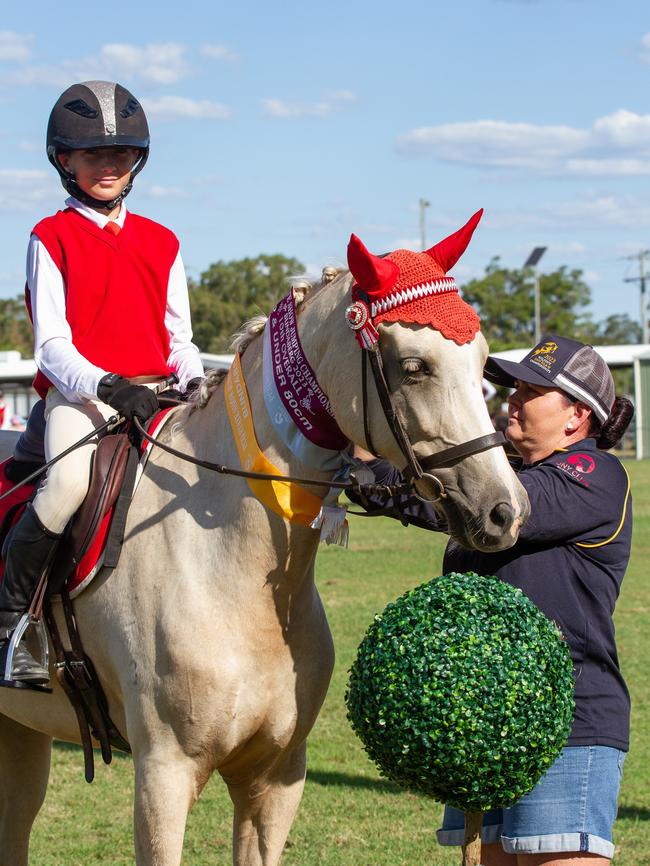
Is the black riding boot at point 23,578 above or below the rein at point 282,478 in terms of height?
below

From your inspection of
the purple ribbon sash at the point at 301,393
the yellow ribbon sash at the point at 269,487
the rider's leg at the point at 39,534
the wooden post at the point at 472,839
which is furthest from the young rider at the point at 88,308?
the wooden post at the point at 472,839

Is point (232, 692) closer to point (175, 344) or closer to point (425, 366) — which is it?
point (425, 366)

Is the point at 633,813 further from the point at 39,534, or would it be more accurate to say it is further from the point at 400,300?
the point at 400,300

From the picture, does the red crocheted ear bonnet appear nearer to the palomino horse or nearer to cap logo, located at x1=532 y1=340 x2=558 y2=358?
the palomino horse

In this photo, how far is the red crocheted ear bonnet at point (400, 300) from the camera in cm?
325

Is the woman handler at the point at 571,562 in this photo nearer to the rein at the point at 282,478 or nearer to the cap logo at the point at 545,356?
the cap logo at the point at 545,356

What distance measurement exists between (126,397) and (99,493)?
35cm

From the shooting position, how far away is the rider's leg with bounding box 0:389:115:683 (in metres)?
3.81

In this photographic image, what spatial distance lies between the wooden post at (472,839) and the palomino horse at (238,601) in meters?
0.72

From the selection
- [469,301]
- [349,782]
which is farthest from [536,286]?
[349,782]

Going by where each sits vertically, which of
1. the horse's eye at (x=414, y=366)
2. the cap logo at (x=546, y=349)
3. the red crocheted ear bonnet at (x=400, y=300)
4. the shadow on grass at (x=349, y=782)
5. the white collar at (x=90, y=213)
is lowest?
the shadow on grass at (x=349, y=782)

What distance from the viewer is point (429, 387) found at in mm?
3229

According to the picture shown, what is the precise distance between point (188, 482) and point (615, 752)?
1697mm

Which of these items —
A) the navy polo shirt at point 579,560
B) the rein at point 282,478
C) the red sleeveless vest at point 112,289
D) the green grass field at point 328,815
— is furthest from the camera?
the green grass field at point 328,815
